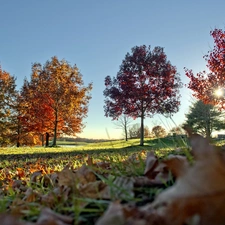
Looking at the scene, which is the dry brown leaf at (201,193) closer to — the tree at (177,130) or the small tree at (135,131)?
the tree at (177,130)

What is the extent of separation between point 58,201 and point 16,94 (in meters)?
26.1

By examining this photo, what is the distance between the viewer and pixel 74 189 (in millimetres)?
1243

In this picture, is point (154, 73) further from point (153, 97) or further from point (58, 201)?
point (58, 201)

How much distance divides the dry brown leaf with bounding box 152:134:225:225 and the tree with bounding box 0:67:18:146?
85.3 feet

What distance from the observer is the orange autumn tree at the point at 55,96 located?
21.0 metres

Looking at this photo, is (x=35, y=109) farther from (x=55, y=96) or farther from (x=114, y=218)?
(x=114, y=218)

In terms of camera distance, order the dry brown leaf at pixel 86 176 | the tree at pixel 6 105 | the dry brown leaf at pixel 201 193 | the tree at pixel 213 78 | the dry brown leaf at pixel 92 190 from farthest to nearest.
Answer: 1. the tree at pixel 6 105
2. the tree at pixel 213 78
3. the dry brown leaf at pixel 86 176
4. the dry brown leaf at pixel 92 190
5. the dry brown leaf at pixel 201 193

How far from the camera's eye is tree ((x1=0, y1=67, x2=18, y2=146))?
2491cm

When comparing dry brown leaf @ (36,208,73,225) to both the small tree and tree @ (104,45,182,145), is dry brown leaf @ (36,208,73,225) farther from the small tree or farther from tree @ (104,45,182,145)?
the small tree

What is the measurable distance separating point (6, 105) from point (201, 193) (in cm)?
2648

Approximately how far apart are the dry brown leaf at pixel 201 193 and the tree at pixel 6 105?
26011mm

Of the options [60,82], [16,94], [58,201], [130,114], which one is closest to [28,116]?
[16,94]

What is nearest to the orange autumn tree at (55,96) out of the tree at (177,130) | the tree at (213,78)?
the tree at (213,78)

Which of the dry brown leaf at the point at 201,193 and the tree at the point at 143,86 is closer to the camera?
the dry brown leaf at the point at 201,193
